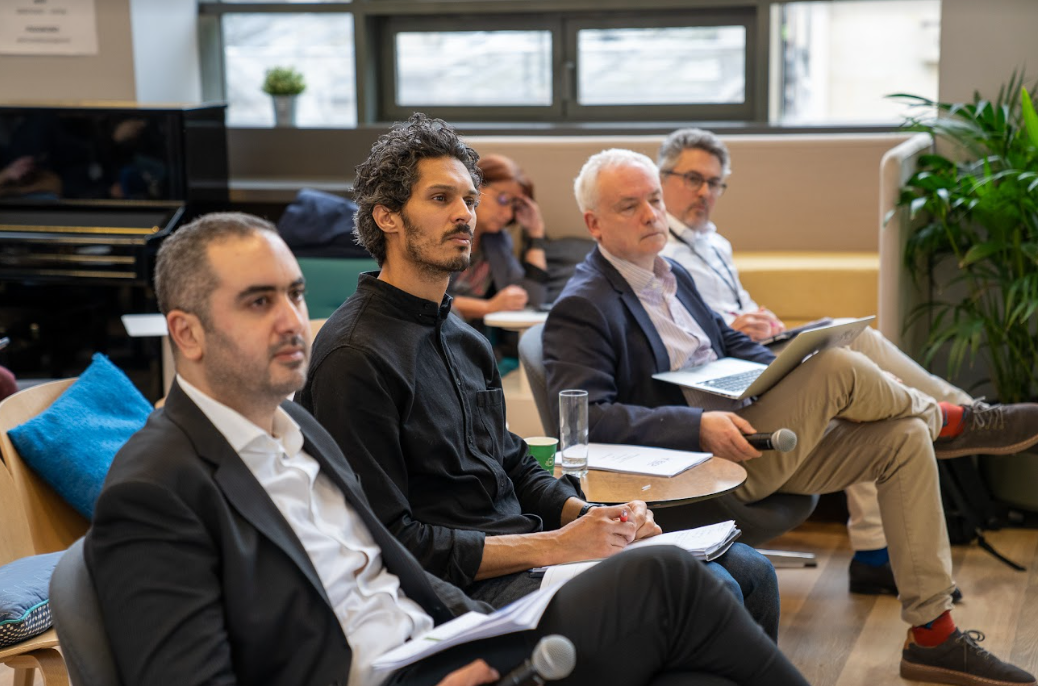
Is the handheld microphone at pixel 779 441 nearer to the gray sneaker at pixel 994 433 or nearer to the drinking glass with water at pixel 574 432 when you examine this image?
the drinking glass with water at pixel 574 432

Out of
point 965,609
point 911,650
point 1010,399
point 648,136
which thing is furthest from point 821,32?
point 911,650

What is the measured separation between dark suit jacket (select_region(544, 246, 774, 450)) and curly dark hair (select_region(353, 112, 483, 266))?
2.20 ft

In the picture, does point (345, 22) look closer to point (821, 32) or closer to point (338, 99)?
point (338, 99)

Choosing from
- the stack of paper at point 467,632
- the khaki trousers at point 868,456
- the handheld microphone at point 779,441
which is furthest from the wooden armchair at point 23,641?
the khaki trousers at point 868,456

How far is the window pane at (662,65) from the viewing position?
5531 mm

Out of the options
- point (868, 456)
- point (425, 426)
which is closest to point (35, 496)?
point (425, 426)

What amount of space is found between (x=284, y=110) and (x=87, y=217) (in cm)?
115

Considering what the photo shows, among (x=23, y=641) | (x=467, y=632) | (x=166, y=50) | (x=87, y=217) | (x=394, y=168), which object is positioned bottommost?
(x=23, y=641)

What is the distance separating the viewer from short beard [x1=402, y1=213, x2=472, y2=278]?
81.0 inches

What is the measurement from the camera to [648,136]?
17.8ft

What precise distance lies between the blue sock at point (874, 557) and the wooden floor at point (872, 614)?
10 cm

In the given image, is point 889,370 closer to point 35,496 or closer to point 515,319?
point 515,319

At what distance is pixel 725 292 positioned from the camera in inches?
149

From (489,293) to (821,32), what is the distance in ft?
7.57
